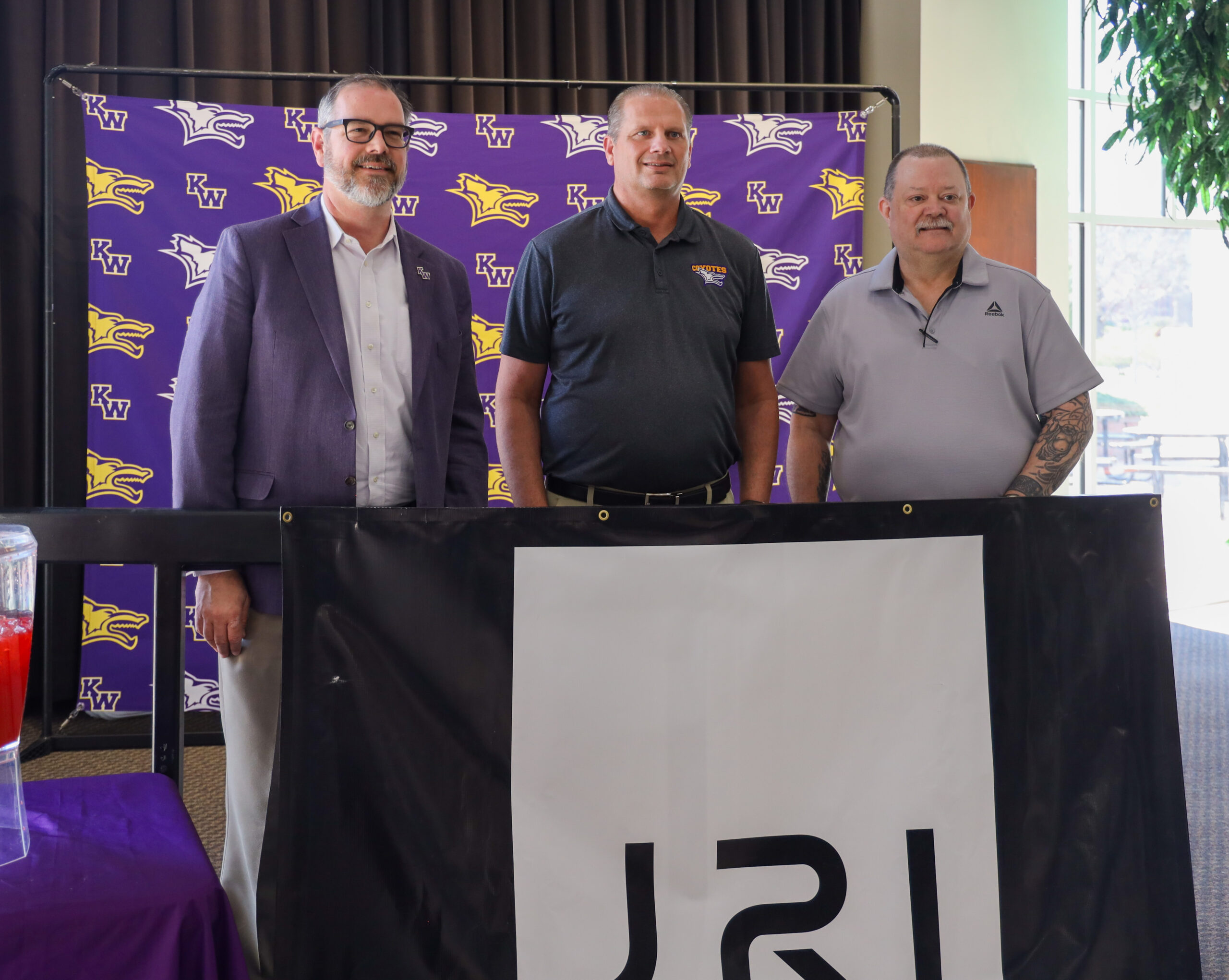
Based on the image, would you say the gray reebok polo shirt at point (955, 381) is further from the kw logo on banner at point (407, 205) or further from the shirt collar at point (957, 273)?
the kw logo on banner at point (407, 205)

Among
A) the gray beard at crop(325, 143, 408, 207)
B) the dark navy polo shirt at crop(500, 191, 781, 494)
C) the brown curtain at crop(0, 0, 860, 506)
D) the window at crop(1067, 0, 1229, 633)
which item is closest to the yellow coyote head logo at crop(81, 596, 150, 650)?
the brown curtain at crop(0, 0, 860, 506)

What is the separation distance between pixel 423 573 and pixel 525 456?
2.90ft

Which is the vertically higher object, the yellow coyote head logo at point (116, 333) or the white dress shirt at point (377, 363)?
the yellow coyote head logo at point (116, 333)

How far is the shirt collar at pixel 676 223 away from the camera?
1.97 m

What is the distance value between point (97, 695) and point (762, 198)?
8.94 ft

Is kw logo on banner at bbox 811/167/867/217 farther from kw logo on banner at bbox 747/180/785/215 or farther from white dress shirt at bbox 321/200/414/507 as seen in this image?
white dress shirt at bbox 321/200/414/507

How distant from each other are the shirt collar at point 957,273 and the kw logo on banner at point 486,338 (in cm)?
160

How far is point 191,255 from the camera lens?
3115mm

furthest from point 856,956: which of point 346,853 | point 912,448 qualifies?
point 912,448

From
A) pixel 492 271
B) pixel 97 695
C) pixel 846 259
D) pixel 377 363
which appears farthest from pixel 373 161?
pixel 97 695

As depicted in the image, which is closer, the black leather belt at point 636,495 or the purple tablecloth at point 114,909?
the purple tablecloth at point 114,909

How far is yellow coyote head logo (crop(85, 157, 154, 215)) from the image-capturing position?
3045mm

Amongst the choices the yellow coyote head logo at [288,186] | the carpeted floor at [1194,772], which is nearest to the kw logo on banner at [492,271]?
the yellow coyote head logo at [288,186]

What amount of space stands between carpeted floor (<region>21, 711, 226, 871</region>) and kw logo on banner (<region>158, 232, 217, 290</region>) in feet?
4.71
